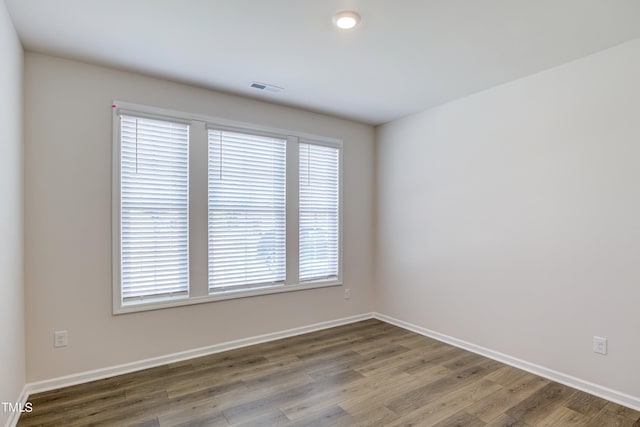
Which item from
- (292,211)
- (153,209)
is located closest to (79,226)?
(153,209)

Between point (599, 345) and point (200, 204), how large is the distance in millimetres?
3526

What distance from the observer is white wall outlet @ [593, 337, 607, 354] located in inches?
101

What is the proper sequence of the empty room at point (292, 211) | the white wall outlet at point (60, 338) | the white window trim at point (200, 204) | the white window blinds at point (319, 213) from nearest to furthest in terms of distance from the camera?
the empty room at point (292, 211) → the white wall outlet at point (60, 338) → the white window trim at point (200, 204) → the white window blinds at point (319, 213)

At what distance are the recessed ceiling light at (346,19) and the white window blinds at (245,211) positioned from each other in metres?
1.70

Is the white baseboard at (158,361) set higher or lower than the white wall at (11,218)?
lower

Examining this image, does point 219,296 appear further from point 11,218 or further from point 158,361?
point 11,218

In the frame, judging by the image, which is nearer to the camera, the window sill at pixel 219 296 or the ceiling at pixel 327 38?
the ceiling at pixel 327 38

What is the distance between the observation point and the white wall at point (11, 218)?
6.57 feet

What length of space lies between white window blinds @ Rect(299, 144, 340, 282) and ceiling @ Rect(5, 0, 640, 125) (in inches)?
39.5

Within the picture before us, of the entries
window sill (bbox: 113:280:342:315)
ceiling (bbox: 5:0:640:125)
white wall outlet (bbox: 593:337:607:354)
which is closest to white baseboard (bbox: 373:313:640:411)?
white wall outlet (bbox: 593:337:607:354)

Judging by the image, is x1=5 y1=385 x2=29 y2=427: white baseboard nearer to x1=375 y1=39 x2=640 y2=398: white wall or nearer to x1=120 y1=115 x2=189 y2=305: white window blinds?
x1=120 y1=115 x2=189 y2=305: white window blinds

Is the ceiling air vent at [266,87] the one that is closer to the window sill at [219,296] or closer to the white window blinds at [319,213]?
the white window blinds at [319,213]

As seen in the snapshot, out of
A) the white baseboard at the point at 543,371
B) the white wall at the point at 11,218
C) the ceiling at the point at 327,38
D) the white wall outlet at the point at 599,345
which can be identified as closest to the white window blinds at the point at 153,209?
the ceiling at the point at 327,38

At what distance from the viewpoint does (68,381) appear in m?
2.71
